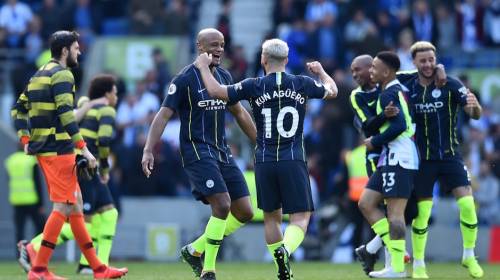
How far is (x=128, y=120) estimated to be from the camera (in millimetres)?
24594

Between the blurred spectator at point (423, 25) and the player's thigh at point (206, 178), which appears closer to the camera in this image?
the player's thigh at point (206, 178)

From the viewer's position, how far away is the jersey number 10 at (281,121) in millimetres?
12773

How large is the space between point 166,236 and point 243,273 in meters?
6.21

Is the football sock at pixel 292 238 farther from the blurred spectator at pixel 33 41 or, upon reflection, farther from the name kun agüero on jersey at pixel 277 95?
the blurred spectator at pixel 33 41

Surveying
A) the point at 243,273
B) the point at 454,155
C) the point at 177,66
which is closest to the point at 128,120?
the point at 177,66

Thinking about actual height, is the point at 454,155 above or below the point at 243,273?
above

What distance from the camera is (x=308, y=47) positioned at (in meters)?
25.4

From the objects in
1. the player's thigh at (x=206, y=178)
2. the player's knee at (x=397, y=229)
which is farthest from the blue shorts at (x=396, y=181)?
the player's thigh at (x=206, y=178)

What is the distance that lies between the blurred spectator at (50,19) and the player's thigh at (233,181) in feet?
45.2

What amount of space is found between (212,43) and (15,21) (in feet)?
47.1

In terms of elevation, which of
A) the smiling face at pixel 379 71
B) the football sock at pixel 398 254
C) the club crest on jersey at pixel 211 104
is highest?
the smiling face at pixel 379 71

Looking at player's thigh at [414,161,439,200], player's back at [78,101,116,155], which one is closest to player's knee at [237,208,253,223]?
player's thigh at [414,161,439,200]

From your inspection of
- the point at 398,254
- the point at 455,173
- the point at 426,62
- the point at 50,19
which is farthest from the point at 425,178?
the point at 50,19

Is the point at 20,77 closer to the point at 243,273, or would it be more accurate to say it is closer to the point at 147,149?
the point at 243,273
